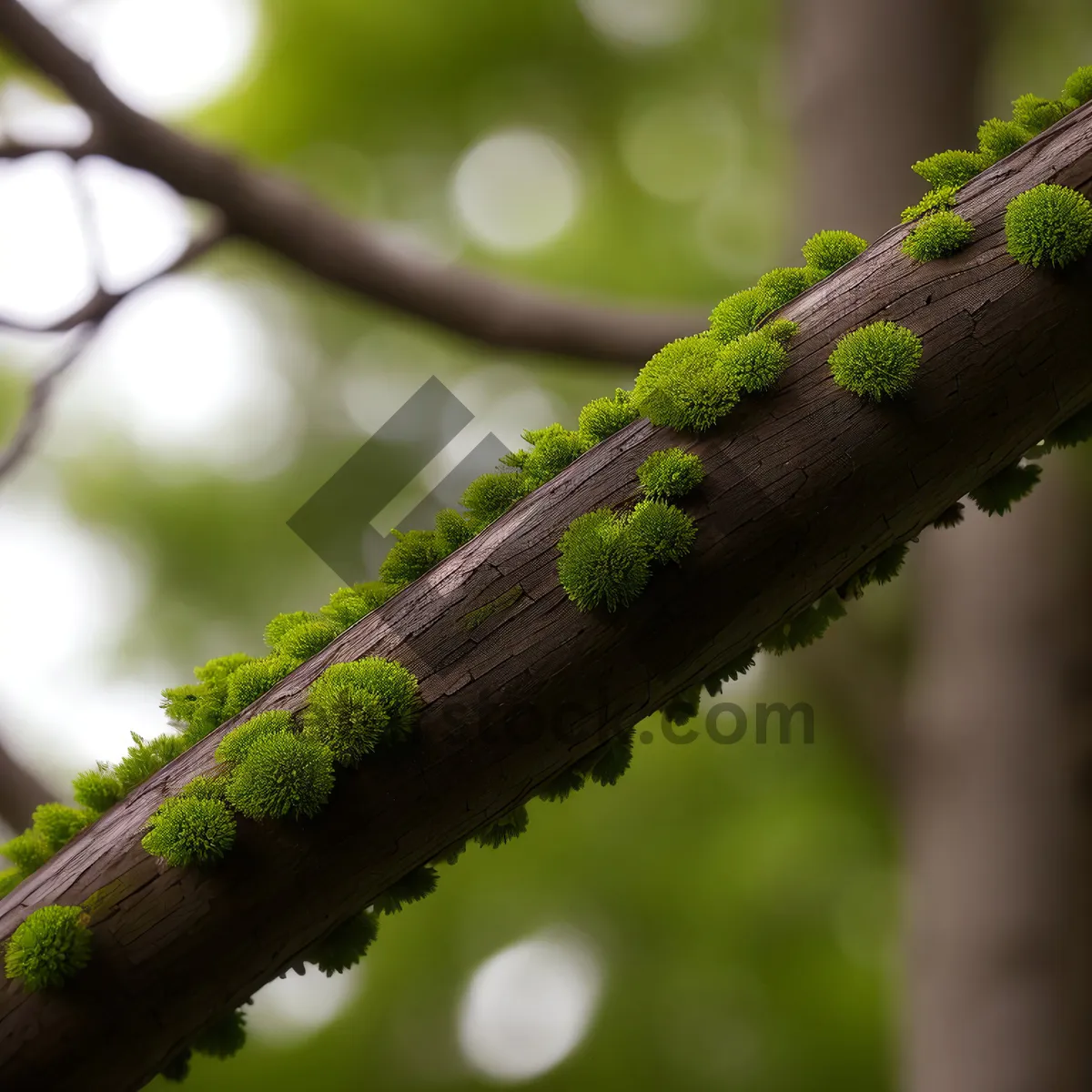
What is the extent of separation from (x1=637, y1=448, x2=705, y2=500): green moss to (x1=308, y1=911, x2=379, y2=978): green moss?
1.58 ft

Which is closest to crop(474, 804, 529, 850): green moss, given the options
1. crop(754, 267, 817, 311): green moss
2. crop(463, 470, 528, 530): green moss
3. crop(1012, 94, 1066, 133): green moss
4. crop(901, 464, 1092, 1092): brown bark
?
crop(463, 470, 528, 530): green moss

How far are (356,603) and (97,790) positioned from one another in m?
0.31

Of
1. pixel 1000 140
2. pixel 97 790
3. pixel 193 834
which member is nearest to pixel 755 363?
pixel 1000 140

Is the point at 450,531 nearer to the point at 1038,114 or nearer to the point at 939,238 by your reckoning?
the point at 939,238

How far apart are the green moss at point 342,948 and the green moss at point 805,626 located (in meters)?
0.46

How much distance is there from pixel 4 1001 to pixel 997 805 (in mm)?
1934

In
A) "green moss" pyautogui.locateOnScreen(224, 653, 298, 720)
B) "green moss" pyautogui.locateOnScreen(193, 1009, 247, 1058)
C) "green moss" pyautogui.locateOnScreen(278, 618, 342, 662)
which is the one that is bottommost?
"green moss" pyautogui.locateOnScreen(193, 1009, 247, 1058)

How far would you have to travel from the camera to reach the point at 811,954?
10.1ft

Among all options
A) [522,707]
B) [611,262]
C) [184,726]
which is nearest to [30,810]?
[184,726]

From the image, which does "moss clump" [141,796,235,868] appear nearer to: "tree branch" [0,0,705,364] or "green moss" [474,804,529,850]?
"green moss" [474,804,529,850]

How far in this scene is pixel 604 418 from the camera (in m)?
0.87

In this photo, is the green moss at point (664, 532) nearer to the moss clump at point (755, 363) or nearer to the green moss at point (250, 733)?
the moss clump at point (755, 363)

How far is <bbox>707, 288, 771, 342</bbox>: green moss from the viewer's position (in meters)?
0.86

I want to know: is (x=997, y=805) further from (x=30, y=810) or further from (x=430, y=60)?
(x=430, y=60)
